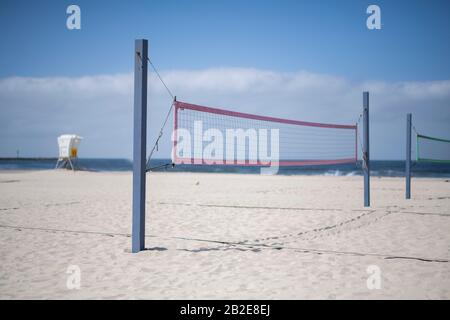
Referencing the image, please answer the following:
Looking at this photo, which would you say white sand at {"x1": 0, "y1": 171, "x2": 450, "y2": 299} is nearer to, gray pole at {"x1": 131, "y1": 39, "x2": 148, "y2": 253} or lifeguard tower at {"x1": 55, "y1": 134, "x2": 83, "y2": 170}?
gray pole at {"x1": 131, "y1": 39, "x2": 148, "y2": 253}

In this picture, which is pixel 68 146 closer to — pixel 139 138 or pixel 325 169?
pixel 139 138

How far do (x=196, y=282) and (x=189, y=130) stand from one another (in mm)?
2746

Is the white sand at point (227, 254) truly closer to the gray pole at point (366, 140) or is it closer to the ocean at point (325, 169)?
the gray pole at point (366, 140)

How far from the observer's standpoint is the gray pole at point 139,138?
16.2ft

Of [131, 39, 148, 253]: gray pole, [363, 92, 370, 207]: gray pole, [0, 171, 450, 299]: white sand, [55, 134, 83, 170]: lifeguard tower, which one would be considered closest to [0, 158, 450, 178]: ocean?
[55, 134, 83, 170]: lifeguard tower

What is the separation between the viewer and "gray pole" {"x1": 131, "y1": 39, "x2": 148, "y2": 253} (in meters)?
4.94

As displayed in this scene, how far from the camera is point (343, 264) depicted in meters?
4.38

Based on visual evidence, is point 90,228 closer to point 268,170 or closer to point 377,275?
point 377,275

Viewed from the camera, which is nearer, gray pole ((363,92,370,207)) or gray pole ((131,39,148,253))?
gray pole ((131,39,148,253))

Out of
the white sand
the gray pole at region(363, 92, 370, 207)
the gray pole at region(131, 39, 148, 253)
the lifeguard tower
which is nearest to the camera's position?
the white sand

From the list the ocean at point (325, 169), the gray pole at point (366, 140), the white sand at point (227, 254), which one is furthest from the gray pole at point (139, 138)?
the ocean at point (325, 169)
